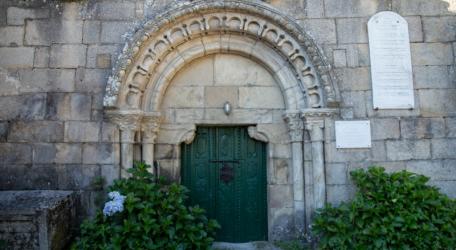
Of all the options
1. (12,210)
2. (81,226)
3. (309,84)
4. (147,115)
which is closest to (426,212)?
(309,84)

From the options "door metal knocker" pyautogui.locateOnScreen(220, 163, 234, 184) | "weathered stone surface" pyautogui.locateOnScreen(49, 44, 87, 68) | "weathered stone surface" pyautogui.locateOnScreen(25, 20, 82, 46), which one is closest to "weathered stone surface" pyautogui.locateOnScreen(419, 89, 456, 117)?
"door metal knocker" pyautogui.locateOnScreen(220, 163, 234, 184)

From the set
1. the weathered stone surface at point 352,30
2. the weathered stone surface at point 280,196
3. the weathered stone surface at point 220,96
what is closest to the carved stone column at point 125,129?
the weathered stone surface at point 220,96

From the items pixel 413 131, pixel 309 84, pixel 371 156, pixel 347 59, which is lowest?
pixel 371 156

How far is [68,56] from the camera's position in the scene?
462 cm

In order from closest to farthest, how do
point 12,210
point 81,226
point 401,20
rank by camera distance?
point 12,210, point 81,226, point 401,20

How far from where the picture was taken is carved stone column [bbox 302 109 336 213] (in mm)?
4445

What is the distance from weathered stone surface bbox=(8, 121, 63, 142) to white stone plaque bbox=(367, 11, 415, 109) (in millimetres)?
3798

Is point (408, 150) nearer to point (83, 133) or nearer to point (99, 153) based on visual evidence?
point (99, 153)

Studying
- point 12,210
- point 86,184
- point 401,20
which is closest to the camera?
point 12,210

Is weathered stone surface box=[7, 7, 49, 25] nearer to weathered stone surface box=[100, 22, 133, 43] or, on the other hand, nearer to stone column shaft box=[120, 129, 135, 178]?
weathered stone surface box=[100, 22, 133, 43]

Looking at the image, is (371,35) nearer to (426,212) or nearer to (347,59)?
(347,59)

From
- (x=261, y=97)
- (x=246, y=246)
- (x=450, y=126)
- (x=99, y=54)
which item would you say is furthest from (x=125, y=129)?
(x=450, y=126)

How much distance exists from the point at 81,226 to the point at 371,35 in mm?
4009

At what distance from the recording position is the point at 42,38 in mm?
4648
